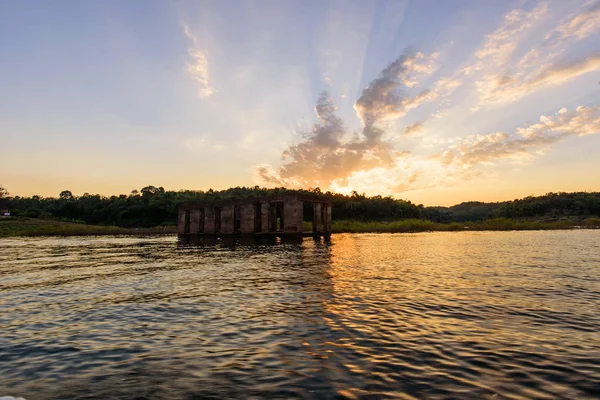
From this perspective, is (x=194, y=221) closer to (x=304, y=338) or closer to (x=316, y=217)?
(x=316, y=217)

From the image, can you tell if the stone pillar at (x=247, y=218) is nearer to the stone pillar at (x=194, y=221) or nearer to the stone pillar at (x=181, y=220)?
the stone pillar at (x=194, y=221)

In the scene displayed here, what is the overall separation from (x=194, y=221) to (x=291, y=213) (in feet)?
81.3

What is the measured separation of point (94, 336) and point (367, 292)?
838 cm

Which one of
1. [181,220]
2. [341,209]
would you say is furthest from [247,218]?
[341,209]

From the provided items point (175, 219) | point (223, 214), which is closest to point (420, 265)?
point (223, 214)

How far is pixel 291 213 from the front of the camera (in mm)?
49406

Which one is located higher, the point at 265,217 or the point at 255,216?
the point at 255,216

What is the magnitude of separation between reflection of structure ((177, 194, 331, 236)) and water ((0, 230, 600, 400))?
34.9m

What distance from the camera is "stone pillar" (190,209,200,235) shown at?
211 feet

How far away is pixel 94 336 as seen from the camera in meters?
7.70

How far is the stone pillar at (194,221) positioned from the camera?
6431 cm

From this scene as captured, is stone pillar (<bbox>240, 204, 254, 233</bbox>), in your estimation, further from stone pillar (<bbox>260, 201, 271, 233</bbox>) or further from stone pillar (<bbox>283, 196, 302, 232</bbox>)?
stone pillar (<bbox>283, 196, 302, 232</bbox>)

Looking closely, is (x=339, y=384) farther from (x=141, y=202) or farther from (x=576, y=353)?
(x=141, y=202)

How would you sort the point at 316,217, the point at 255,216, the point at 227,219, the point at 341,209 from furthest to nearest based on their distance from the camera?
the point at 341,209 < the point at 227,219 < the point at 316,217 < the point at 255,216
